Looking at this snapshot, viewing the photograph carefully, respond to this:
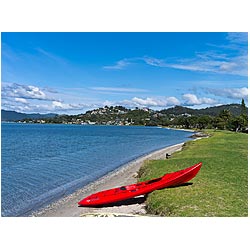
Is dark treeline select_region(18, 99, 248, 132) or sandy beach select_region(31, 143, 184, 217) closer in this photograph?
sandy beach select_region(31, 143, 184, 217)

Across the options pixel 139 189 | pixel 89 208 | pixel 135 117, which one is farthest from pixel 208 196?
pixel 135 117

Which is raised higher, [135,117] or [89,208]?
[135,117]

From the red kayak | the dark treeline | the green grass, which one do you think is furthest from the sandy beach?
the dark treeline

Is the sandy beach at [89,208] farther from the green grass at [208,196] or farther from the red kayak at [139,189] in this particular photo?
the green grass at [208,196]

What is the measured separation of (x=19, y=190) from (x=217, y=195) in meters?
9.29

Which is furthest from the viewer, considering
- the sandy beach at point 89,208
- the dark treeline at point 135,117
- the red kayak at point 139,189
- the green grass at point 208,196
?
the dark treeline at point 135,117

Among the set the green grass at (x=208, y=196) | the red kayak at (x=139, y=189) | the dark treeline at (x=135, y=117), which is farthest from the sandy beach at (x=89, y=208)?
the dark treeline at (x=135, y=117)

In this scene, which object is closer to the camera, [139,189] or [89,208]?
[139,189]

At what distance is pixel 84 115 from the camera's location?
4579 inches

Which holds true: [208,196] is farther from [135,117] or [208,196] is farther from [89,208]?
[135,117]

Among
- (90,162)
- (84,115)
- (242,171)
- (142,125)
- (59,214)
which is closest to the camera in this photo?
(59,214)

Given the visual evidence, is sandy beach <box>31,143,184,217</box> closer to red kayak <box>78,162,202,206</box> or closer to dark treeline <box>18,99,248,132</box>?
red kayak <box>78,162,202,206</box>
